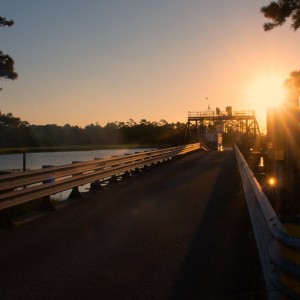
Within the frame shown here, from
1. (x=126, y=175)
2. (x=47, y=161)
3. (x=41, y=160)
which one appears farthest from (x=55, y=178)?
(x=41, y=160)

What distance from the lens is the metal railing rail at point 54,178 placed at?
9617 mm

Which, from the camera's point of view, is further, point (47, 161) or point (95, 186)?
point (47, 161)

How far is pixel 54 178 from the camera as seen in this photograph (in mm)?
11664

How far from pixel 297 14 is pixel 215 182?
251 inches

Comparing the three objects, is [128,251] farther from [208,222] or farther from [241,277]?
[208,222]

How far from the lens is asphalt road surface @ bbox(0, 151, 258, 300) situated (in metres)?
5.72

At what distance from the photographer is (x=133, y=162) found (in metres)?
20.7

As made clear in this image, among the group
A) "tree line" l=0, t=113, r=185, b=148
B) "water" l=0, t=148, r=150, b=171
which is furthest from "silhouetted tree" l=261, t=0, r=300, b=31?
"tree line" l=0, t=113, r=185, b=148

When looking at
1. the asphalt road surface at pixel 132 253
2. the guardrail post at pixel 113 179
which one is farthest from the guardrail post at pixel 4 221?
the guardrail post at pixel 113 179

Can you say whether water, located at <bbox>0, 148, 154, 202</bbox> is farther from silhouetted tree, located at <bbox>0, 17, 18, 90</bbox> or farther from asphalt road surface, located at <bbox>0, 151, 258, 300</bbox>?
asphalt road surface, located at <bbox>0, 151, 258, 300</bbox>

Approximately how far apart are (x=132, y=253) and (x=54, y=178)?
4816 millimetres

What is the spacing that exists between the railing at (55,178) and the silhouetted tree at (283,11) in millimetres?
7193

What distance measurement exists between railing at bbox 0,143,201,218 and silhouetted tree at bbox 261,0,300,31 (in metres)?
7.19

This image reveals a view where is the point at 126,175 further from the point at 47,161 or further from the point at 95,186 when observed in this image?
the point at 47,161
